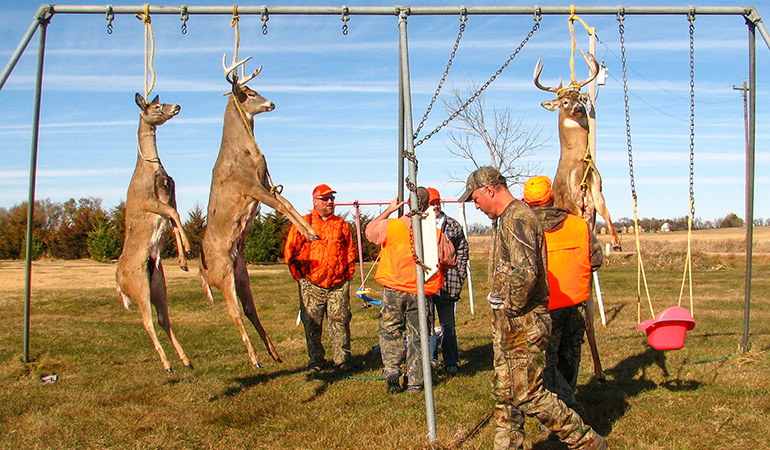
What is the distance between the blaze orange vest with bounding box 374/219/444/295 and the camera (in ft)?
22.8

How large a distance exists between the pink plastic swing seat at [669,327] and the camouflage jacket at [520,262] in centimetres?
165

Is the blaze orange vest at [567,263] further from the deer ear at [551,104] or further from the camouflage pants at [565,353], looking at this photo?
the deer ear at [551,104]

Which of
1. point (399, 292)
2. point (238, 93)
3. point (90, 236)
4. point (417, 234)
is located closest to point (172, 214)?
point (238, 93)

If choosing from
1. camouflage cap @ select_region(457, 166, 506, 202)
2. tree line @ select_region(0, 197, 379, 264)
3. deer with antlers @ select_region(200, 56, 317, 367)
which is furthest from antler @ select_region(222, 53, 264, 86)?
tree line @ select_region(0, 197, 379, 264)

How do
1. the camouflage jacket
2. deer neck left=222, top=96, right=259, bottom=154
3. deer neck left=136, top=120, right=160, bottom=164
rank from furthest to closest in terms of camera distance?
deer neck left=136, top=120, right=160, bottom=164 → deer neck left=222, top=96, right=259, bottom=154 → the camouflage jacket

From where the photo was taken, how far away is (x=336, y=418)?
6.36 m

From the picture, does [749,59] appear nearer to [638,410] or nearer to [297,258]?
[638,410]

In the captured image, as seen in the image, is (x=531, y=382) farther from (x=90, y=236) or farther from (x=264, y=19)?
(x=90, y=236)

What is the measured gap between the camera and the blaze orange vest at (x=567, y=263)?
18.0 feet

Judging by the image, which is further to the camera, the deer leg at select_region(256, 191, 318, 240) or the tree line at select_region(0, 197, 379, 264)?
the tree line at select_region(0, 197, 379, 264)

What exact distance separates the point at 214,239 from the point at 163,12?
6.49 ft

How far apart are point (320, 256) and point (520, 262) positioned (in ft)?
12.4

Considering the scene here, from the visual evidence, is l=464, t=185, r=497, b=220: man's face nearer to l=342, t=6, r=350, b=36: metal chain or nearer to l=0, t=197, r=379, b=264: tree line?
l=342, t=6, r=350, b=36: metal chain

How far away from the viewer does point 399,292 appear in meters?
7.04
